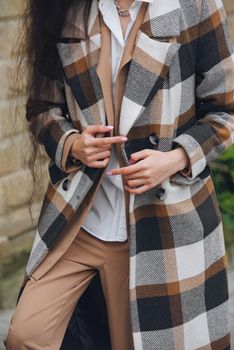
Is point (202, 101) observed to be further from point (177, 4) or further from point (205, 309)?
point (205, 309)

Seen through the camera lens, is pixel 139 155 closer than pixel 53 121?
Yes

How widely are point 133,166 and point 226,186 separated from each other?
2.99m

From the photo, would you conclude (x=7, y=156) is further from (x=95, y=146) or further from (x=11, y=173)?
(x=95, y=146)

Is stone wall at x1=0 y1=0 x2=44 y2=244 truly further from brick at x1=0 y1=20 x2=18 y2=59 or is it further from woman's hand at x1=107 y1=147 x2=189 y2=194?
woman's hand at x1=107 y1=147 x2=189 y2=194

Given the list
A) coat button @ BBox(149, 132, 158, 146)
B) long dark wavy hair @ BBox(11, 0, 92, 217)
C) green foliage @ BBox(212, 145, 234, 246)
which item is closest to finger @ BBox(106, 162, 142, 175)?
coat button @ BBox(149, 132, 158, 146)

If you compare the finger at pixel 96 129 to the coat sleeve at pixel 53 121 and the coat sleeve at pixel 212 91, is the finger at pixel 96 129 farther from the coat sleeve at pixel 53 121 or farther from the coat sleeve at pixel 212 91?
the coat sleeve at pixel 212 91

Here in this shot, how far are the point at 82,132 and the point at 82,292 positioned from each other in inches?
22.0

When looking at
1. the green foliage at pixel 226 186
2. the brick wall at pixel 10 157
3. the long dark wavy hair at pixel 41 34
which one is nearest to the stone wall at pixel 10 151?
the brick wall at pixel 10 157

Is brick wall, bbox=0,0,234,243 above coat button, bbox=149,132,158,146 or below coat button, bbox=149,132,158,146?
below

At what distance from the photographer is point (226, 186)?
5.95m

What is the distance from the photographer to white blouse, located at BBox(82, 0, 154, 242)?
3.15 meters

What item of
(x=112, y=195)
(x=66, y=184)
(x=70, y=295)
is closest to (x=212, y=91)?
(x=112, y=195)

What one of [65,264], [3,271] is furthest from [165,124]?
[3,271]

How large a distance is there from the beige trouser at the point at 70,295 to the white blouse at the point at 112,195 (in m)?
0.04
